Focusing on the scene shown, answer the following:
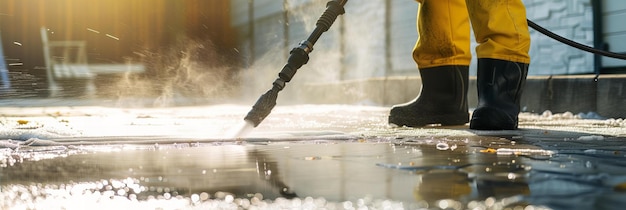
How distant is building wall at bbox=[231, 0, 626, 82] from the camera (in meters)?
6.76

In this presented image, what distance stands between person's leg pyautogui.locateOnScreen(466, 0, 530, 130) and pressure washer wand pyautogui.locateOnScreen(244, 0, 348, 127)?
615 mm

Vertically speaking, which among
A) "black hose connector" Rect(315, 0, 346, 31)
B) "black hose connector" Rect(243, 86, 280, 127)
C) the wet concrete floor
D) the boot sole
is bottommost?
the boot sole

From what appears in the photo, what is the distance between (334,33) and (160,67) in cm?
505

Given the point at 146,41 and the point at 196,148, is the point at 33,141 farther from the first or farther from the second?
the point at 146,41

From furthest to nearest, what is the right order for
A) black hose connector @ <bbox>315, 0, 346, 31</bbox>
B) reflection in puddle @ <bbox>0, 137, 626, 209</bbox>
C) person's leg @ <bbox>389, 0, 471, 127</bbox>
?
1. person's leg @ <bbox>389, 0, 471, 127</bbox>
2. black hose connector @ <bbox>315, 0, 346, 31</bbox>
3. reflection in puddle @ <bbox>0, 137, 626, 209</bbox>

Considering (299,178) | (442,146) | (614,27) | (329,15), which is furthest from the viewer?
(614,27)

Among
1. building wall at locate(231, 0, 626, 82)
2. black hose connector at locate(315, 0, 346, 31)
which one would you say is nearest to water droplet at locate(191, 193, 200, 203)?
black hose connector at locate(315, 0, 346, 31)

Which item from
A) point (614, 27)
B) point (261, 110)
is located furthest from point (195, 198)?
point (614, 27)

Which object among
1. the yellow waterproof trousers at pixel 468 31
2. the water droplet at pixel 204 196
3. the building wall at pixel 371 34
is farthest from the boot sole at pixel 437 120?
the water droplet at pixel 204 196

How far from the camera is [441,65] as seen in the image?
4371 millimetres

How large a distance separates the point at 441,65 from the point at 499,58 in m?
0.60

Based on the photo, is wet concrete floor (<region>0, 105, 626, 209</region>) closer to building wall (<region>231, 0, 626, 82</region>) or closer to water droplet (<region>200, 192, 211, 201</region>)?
water droplet (<region>200, 192, 211, 201</region>)


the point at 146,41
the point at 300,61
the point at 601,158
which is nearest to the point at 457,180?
the point at 601,158

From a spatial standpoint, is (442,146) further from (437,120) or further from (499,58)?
(437,120)
